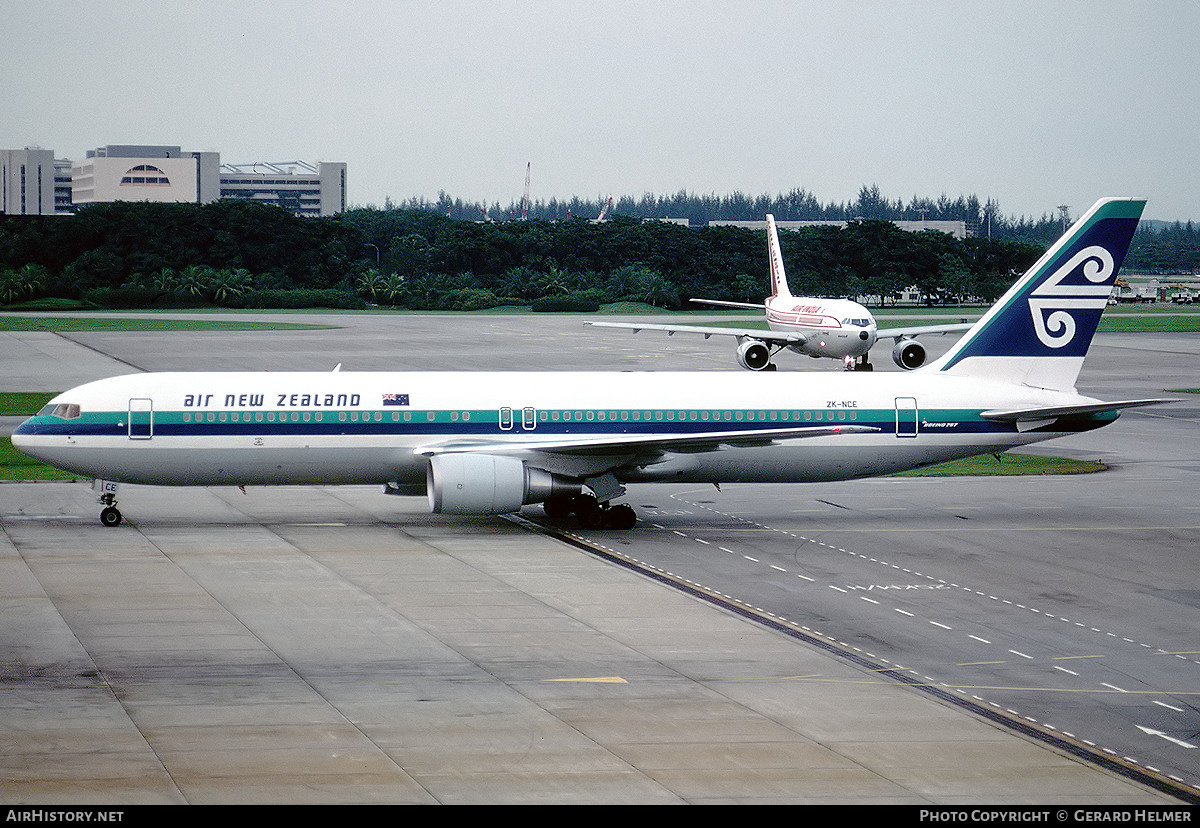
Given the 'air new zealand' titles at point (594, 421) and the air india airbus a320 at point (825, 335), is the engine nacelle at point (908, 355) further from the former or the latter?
the 'air new zealand' titles at point (594, 421)

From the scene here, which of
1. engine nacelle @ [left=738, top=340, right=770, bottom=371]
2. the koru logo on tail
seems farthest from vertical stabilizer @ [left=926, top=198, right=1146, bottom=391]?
engine nacelle @ [left=738, top=340, right=770, bottom=371]

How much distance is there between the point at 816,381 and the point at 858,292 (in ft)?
480

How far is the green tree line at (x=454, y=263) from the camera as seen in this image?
544 feet

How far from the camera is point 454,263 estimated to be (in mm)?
195875

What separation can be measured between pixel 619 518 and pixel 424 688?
14.5m

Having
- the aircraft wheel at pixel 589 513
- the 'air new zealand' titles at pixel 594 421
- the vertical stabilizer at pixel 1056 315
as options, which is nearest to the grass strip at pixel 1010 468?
the vertical stabilizer at pixel 1056 315

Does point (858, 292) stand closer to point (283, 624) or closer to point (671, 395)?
point (671, 395)

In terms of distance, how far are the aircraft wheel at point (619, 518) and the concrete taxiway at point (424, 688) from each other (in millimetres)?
2349

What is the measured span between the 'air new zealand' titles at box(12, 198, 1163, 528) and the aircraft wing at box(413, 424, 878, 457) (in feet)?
0.21

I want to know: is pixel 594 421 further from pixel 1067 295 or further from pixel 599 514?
pixel 1067 295

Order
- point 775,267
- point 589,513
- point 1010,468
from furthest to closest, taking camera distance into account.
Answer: point 775,267
point 1010,468
point 589,513

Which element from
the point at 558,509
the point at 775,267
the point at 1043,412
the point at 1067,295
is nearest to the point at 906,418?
the point at 1043,412

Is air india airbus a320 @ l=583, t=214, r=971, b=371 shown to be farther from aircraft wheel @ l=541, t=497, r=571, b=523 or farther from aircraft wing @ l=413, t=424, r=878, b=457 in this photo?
aircraft wing @ l=413, t=424, r=878, b=457

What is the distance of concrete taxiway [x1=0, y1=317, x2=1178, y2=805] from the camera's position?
1723 centimetres
